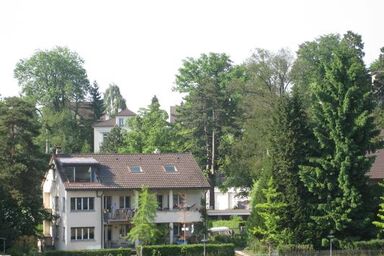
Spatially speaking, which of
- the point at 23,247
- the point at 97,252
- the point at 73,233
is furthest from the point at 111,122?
the point at 23,247

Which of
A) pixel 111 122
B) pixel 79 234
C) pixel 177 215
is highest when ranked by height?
pixel 111 122

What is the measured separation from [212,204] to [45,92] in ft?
116

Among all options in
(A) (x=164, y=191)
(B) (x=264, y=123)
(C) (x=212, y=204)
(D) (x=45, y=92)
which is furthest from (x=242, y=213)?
(D) (x=45, y=92)

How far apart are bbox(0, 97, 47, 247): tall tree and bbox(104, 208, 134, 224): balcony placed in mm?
6061

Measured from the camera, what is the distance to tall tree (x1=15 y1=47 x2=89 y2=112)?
110m

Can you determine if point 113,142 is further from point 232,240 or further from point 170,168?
point 232,240

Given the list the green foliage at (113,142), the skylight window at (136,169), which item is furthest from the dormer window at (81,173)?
the green foliage at (113,142)

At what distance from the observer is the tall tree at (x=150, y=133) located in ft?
282

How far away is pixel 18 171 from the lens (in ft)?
188

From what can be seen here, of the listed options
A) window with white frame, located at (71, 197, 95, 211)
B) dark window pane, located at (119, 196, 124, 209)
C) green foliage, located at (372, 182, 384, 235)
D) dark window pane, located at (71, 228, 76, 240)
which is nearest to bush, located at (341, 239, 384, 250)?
green foliage, located at (372, 182, 384, 235)

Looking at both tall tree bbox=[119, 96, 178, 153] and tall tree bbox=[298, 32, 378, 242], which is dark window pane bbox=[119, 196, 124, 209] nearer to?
tall tree bbox=[298, 32, 378, 242]

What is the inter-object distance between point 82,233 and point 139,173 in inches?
262

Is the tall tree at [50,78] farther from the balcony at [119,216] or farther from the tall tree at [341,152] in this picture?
the tall tree at [341,152]

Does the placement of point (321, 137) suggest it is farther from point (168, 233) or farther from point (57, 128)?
point (57, 128)
